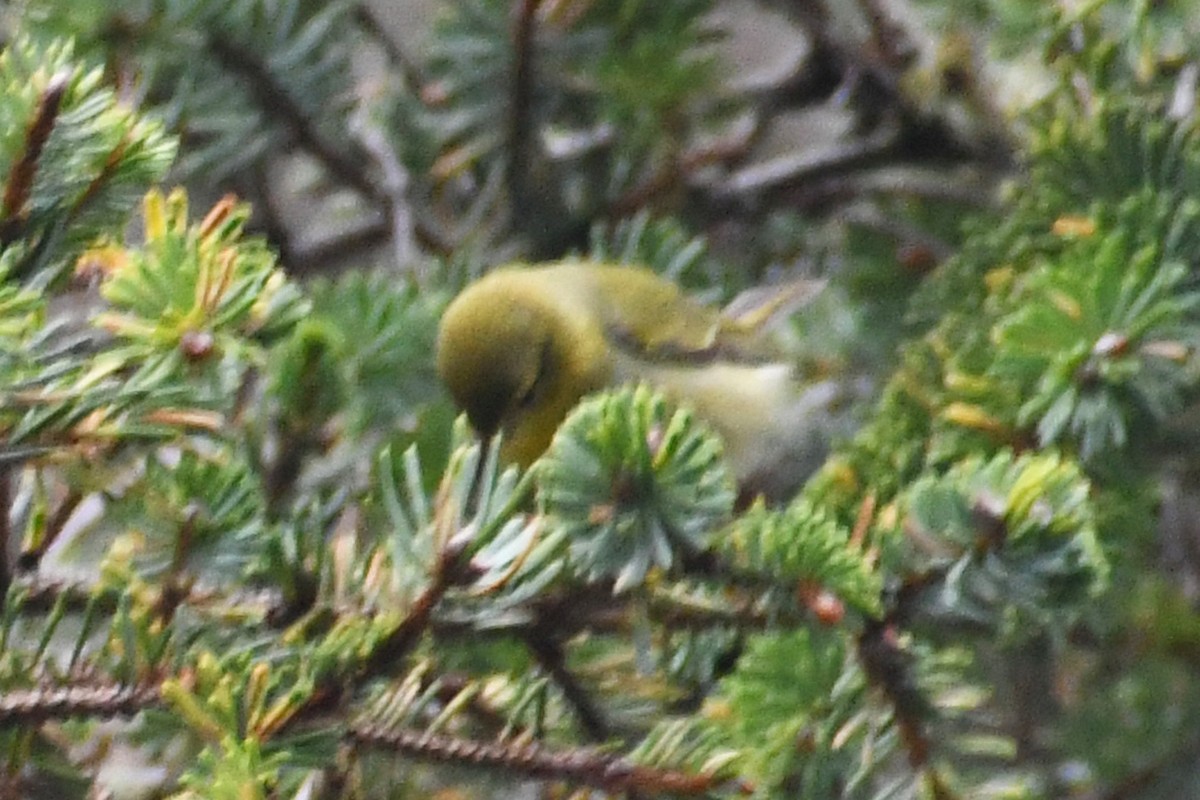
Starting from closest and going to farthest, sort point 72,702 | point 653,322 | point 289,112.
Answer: point 72,702
point 289,112
point 653,322

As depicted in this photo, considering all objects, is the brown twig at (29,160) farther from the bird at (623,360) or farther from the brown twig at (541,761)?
the bird at (623,360)

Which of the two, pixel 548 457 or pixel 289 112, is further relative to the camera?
pixel 289 112

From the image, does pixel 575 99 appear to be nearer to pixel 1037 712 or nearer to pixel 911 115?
pixel 911 115

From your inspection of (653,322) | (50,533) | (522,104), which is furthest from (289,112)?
(50,533)

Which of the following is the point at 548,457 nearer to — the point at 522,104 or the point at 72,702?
the point at 72,702

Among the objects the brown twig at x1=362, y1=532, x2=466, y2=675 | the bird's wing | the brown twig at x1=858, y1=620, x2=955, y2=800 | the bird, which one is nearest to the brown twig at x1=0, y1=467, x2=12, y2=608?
the brown twig at x1=362, y1=532, x2=466, y2=675

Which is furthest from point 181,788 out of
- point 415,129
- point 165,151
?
point 415,129
